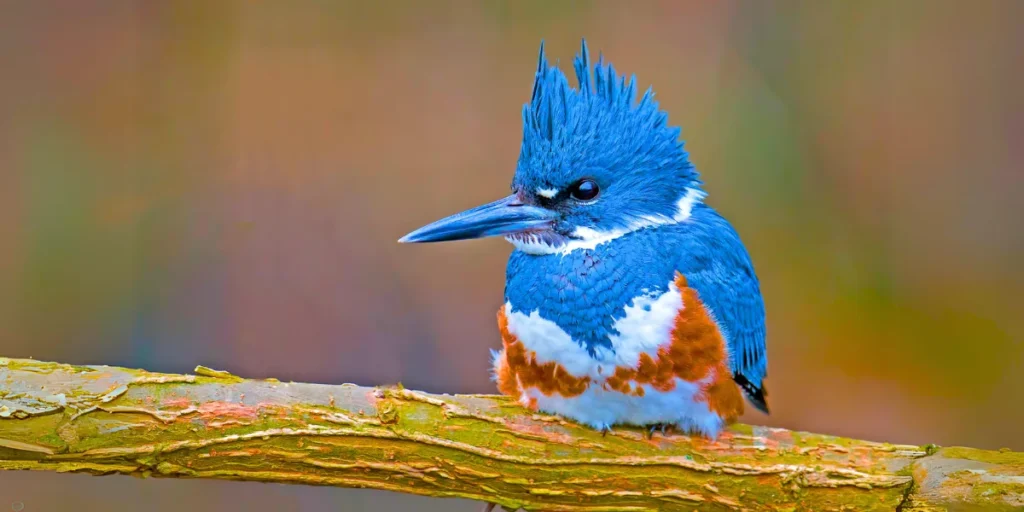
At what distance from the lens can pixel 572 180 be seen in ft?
6.40

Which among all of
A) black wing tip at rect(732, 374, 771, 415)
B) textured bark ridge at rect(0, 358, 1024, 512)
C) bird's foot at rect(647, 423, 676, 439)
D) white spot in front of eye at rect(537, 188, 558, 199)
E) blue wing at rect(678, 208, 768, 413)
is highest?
white spot in front of eye at rect(537, 188, 558, 199)

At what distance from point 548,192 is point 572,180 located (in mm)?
55

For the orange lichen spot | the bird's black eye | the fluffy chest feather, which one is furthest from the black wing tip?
the bird's black eye

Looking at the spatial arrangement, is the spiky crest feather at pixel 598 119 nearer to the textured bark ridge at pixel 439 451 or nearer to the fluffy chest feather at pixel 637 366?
the fluffy chest feather at pixel 637 366

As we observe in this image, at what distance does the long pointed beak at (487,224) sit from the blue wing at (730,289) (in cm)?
31

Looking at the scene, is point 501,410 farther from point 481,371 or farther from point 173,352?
point 173,352

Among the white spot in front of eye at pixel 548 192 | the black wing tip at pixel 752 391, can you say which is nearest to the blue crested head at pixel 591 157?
the white spot in front of eye at pixel 548 192

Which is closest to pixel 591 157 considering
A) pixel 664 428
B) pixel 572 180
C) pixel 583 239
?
pixel 572 180

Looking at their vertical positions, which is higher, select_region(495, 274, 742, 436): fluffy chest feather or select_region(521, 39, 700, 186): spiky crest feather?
select_region(521, 39, 700, 186): spiky crest feather

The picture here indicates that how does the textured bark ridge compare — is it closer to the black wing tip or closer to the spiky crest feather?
the black wing tip

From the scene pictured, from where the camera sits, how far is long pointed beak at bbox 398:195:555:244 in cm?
194

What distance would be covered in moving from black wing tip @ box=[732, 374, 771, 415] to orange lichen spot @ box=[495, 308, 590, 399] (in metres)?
0.38

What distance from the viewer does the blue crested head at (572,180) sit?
1.95 m

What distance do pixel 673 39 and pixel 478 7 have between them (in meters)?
0.77
